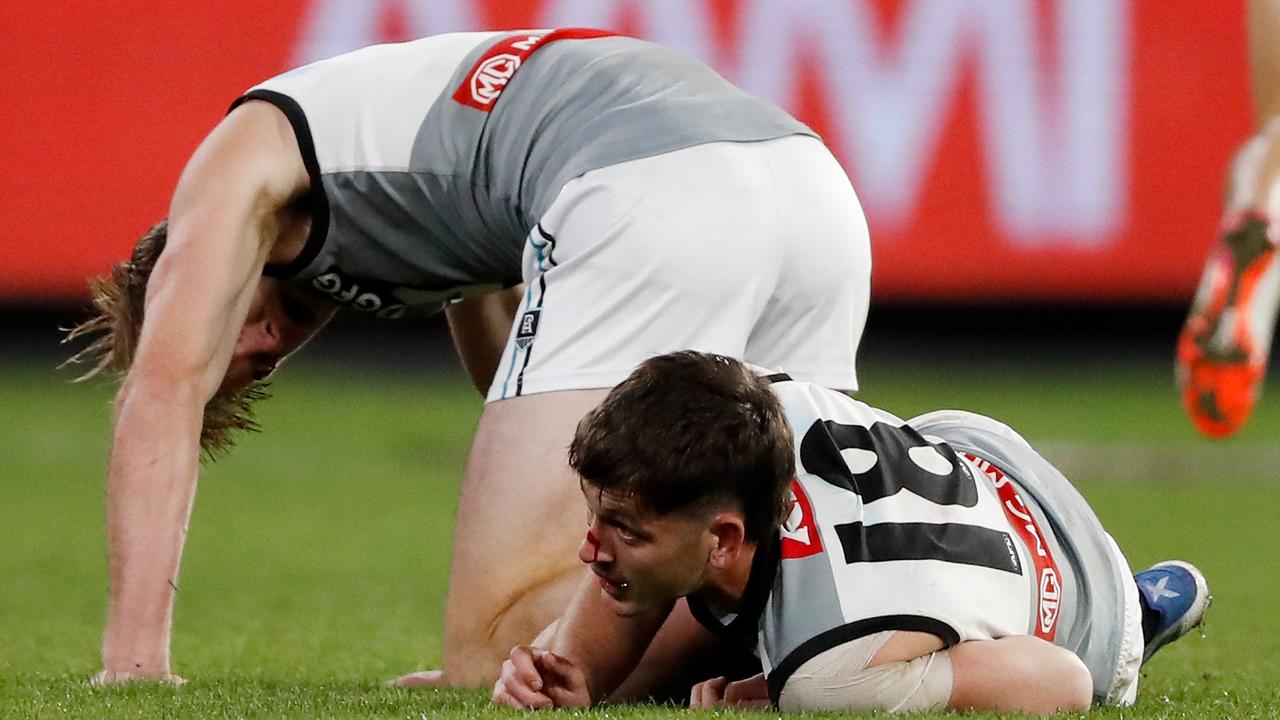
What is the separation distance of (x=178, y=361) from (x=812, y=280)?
1.12 m

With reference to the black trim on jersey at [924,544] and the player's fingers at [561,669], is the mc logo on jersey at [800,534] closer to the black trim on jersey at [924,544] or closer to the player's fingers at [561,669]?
the black trim on jersey at [924,544]

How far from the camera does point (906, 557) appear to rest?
2.78 metres

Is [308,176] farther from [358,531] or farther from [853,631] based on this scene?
A: [358,531]

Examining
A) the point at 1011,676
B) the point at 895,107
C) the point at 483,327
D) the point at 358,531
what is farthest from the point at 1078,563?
the point at 895,107

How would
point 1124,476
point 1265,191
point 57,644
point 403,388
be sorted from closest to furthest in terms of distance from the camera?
point 57,644 → point 1265,191 → point 1124,476 → point 403,388

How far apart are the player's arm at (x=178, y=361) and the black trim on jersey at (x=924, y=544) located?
1.19m

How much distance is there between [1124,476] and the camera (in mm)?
7863

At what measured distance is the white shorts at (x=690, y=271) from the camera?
340cm

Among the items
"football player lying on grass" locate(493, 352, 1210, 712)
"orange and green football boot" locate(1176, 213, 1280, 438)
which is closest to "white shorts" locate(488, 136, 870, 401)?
"football player lying on grass" locate(493, 352, 1210, 712)

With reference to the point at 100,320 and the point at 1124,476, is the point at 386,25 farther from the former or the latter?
the point at 100,320

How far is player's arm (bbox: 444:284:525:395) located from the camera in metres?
4.22

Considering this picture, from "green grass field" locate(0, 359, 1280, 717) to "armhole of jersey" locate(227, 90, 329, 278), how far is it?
0.77 metres

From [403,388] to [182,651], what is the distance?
6.80m

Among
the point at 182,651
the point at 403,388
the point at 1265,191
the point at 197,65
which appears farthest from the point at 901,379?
the point at 182,651
